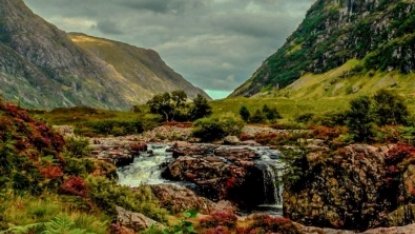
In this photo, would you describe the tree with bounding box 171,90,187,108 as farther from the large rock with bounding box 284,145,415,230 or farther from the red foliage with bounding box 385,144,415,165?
the red foliage with bounding box 385,144,415,165

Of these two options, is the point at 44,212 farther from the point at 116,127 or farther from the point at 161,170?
the point at 116,127

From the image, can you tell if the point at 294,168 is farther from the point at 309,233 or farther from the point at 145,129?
the point at 145,129

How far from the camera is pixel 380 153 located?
34.1 m

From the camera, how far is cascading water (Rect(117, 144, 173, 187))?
52369 mm

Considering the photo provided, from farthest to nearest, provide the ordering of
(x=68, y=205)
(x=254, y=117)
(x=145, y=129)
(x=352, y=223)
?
1. (x=254, y=117)
2. (x=145, y=129)
3. (x=352, y=223)
4. (x=68, y=205)

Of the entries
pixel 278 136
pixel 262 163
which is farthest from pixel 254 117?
pixel 262 163

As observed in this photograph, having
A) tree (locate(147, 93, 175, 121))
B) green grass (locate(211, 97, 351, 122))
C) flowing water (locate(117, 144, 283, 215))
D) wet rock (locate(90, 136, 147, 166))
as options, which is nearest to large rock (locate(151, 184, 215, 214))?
flowing water (locate(117, 144, 283, 215))

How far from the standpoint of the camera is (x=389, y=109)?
72.9 m

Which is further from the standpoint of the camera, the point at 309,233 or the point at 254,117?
the point at 254,117

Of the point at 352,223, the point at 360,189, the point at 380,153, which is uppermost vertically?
the point at 380,153

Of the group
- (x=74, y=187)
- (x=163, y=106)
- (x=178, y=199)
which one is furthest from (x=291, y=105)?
(x=74, y=187)

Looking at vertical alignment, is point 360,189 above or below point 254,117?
below

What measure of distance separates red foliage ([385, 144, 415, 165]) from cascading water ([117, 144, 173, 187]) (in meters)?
22.5

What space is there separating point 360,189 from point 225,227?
11.7 m
